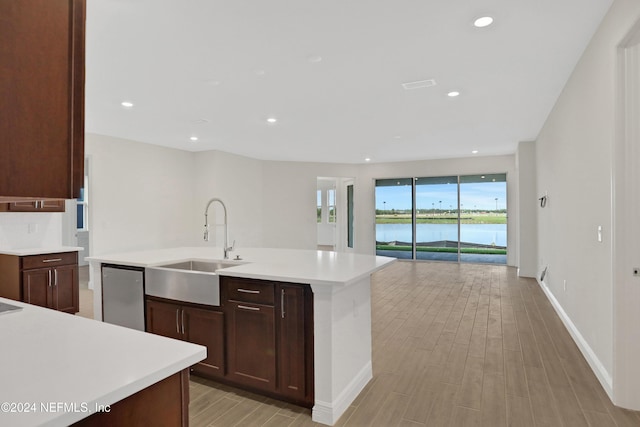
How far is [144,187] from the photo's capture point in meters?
6.49

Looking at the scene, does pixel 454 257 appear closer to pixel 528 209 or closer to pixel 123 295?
pixel 528 209

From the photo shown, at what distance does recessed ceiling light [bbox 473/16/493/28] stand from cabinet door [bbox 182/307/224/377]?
275 cm

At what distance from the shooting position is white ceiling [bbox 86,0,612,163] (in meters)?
2.37

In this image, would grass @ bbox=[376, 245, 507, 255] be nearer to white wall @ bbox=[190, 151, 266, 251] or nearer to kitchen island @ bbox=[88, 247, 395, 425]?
white wall @ bbox=[190, 151, 266, 251]

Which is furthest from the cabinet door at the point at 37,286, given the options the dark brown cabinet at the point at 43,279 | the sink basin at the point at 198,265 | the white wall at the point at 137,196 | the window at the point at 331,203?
the window at the point at 331,203

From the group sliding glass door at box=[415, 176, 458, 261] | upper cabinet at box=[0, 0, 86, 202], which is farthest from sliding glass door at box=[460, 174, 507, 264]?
upper cabinet at box=[0, 0, 86, 202]

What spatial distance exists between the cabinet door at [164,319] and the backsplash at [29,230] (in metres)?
3.14

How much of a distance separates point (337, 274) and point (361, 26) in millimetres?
1781

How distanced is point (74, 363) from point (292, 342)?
4.78 feet

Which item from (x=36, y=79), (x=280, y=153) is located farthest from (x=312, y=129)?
(x=36, y=79)

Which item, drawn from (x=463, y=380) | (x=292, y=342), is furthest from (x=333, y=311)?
(x=463, y=380)

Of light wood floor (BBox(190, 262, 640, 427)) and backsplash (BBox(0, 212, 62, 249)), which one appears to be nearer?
light wood floor (BBox(190, 262, 640, 427))

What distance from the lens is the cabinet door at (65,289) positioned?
4.36m

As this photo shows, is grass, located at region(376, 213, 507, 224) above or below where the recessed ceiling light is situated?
below
